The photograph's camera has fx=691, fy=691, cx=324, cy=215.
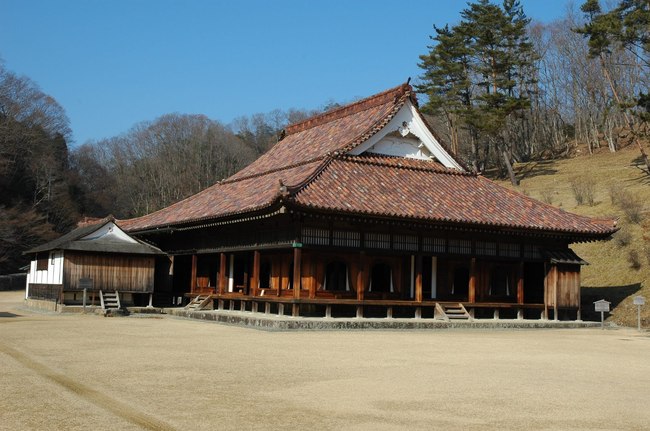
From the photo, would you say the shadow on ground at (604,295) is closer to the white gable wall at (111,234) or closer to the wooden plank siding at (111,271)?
the wooden plank siding at (111,271)

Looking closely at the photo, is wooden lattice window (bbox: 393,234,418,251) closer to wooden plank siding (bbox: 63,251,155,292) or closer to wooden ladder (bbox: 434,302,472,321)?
wooden ladder (bbox: 434,302,472,321)

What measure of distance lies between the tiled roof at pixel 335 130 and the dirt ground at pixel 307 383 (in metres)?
10.4

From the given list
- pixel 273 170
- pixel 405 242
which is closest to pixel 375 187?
pixel 405 242

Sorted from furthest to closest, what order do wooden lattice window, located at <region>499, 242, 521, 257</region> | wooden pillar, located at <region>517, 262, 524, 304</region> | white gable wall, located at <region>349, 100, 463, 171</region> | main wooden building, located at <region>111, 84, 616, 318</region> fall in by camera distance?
white gable wall, located at <region>349, 100, 463, 171</region> < wooden pillar, located at <region>517, 262, 524, 304</region> < wooden lattice window, located at <region>499, 242, 521, 257</region> < main wooden building, located at <region>111, 84, 616, 318</region>

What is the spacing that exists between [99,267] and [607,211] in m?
27.1

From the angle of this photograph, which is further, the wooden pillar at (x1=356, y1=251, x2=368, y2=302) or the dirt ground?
the wooden pillar at (x1=356, y1=251, x2=368, y2=302)

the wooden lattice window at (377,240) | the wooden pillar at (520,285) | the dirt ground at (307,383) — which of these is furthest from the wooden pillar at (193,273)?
the wooden pillar at (520,285)

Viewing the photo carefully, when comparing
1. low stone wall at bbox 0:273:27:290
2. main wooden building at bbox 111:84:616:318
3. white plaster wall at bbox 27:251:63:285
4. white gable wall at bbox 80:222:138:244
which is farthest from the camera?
low stone wall at bbox 0:273:27:290

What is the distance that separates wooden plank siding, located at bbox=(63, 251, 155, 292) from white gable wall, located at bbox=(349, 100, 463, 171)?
32.7 ft

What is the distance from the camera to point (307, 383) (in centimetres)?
973

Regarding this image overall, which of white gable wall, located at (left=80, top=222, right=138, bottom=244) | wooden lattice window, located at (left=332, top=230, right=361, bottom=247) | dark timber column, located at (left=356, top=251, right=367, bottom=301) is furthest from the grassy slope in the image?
white gable wall, located at (left=80, top=222, right=138, bottom=244)

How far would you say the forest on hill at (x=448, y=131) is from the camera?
51094mm

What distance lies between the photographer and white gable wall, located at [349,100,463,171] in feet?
84.2

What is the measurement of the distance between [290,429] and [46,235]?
48595 millimetres
